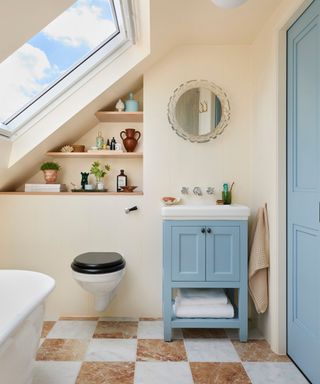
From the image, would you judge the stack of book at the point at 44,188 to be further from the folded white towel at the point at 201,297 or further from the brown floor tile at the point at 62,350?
the folded white towel at the point at 201,297

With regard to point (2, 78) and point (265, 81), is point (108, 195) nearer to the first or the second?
point (2, 78)

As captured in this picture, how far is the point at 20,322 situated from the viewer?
1.27 meters

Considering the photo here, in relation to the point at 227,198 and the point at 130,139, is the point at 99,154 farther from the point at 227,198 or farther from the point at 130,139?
the point at 227,198

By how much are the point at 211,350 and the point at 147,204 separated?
3.99ft

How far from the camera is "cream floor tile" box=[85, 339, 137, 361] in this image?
204 centimetres

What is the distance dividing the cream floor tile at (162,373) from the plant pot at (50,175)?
170 centimetres

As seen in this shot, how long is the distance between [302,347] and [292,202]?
89cm

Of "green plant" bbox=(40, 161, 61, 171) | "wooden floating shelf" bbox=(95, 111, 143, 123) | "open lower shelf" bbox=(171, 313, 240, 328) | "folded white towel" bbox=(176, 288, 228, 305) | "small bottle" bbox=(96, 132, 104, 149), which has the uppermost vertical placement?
"wooden floating shelf" bbox=(95, 111, 143, 123)

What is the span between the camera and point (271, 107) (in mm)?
2195

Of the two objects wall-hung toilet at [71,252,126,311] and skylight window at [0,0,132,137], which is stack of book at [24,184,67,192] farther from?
wall-hung toilet at [71,252,126,311]

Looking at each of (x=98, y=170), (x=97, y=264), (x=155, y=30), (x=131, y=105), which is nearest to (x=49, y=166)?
(x=98, y=170)

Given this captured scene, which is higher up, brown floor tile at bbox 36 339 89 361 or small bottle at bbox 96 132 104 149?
small bottle at bbox 96 132 104 149

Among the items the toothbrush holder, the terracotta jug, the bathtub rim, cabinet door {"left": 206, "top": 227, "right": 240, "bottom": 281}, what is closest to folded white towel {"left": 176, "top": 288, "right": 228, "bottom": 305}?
cabinet door {"left": 206, "top": 227, "right": 240, "bottom": 281}

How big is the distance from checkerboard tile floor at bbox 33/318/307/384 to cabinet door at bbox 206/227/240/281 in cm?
49
